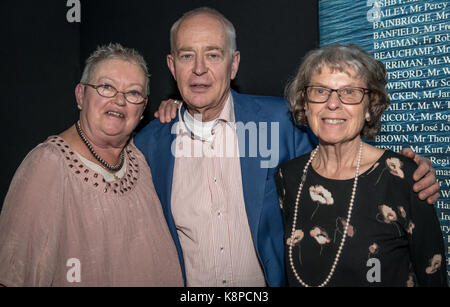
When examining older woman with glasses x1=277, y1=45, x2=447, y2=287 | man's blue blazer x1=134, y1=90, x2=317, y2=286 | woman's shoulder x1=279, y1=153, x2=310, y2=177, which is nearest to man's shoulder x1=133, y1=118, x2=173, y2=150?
man's blue blazer x1=134, y1=90, x2=317, y2=286

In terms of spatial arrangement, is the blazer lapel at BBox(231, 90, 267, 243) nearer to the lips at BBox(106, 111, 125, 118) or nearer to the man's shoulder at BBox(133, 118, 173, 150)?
the man's shoulder at BBox(133, 118, 173, 150)

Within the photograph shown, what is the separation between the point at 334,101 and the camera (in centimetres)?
159

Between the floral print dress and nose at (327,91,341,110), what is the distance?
308 mm

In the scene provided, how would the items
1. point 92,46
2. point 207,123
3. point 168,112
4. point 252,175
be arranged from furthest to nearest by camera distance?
→ point 92,46 → point 168,112 → point 207,123 → point 252,175

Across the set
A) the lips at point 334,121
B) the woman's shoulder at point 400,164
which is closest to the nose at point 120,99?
the lips at point 334,121

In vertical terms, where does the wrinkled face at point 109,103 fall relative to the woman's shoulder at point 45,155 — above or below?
above

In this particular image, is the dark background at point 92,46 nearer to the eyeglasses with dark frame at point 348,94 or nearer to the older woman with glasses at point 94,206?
the eyeglasses with dark frame at point 348,94

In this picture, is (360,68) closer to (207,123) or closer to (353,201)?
(353,201)

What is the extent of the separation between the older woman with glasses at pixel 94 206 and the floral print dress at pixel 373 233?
2.37 feet

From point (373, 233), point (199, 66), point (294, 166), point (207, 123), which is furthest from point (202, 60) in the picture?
point (373, 233)

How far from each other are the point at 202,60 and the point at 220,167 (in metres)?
0.59

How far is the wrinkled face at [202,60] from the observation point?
1.99m

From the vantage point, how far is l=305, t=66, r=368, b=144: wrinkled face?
1.59 m

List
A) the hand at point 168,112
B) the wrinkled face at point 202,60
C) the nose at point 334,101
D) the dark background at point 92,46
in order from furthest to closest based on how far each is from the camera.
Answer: the dark background at point 92,46 < the hand at point 168,112 < the wrinkled face at point 202,60 < the nose at point 334,101
